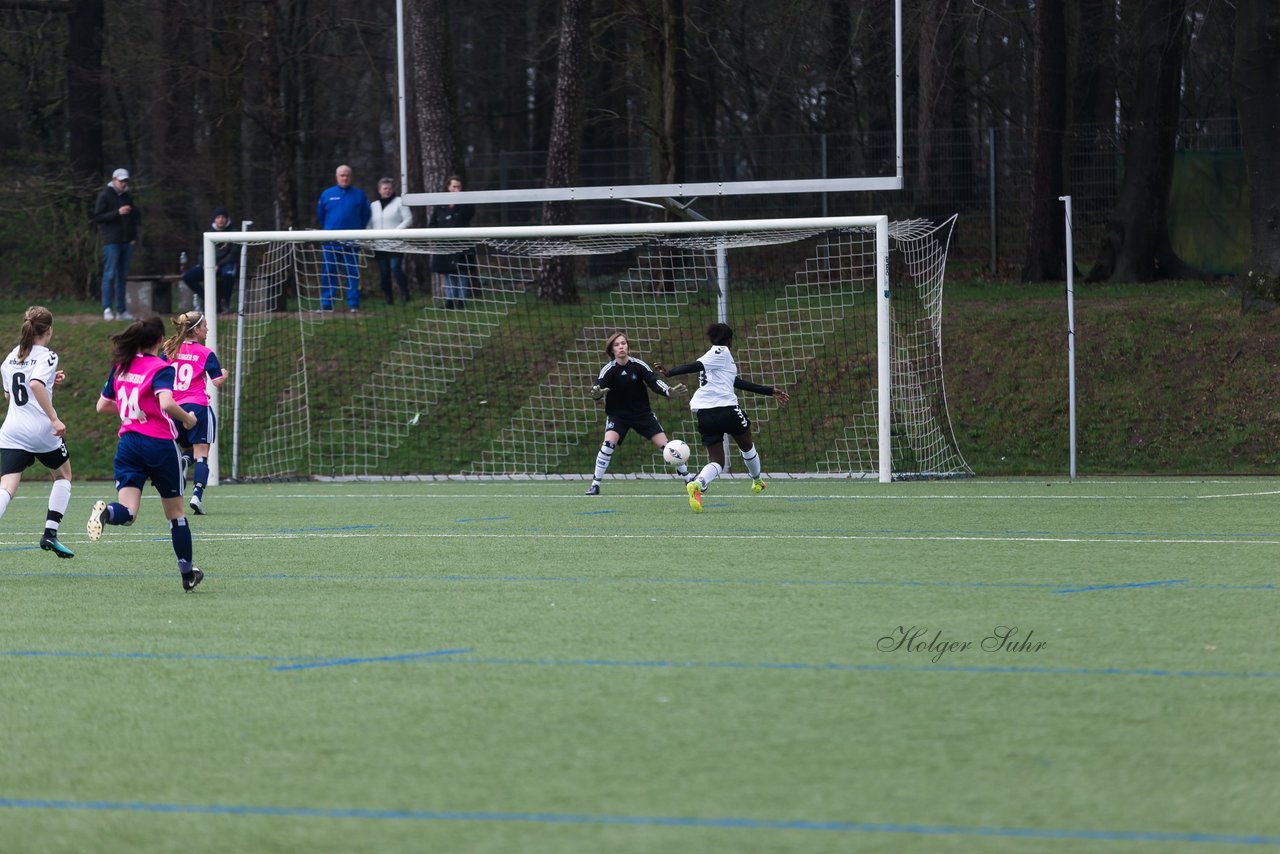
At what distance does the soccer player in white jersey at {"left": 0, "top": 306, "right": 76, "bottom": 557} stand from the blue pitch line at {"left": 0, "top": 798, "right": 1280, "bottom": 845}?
646 cm

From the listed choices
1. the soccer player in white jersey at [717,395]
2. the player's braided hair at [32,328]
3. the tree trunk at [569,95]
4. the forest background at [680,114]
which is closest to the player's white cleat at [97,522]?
the player's braided hair at [32,328]

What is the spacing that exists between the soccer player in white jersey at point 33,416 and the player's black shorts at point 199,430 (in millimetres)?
3364

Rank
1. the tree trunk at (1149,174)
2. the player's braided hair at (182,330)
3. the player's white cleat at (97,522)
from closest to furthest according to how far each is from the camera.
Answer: the player's white cleat at (97,522) → the player's braided hair at (182,330) → the tree trunk at (1149,174)

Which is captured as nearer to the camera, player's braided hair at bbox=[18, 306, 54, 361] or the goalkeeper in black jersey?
player's braided hair at bbox=[18, 306, 54, 361]

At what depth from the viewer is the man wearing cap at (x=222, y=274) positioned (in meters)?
23.2

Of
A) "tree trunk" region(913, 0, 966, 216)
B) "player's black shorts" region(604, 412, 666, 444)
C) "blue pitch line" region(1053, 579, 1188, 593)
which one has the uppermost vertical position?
"tree trunk" region(913, 0, 966, 216)

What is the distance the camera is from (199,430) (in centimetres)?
1528

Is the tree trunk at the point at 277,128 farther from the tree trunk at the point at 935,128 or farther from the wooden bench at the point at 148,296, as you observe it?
the tree trunk at the point at 935,128

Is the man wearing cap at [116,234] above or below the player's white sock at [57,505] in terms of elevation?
above

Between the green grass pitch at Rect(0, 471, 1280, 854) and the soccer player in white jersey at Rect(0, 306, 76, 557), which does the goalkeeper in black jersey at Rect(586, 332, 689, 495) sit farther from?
the soccer player in white jersey at Rect(0, 306, 76, 557)

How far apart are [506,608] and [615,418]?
8.43 m

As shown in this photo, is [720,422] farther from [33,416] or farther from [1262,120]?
[1262,120]

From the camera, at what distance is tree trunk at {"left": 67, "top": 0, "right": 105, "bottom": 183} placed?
101 feet

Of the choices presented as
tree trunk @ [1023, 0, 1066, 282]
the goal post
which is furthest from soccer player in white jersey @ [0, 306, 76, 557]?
tree trunk @ [1023, 0, 1066, 282]
